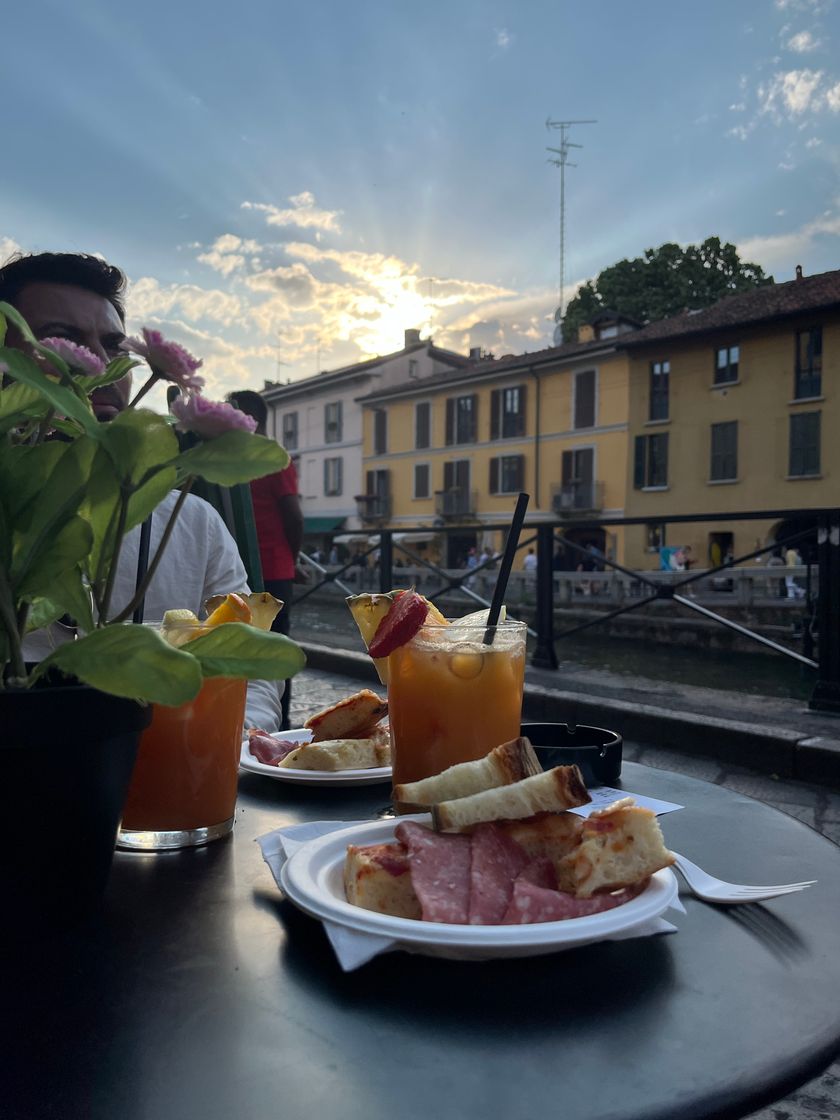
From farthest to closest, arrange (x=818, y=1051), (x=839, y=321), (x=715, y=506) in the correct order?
(x=715, y=506) < (x=839, y=321) < (x=818, y=1051)

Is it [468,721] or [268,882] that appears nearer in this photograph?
[268,882]

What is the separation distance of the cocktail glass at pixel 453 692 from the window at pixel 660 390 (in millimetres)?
24523

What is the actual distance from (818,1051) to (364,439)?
32579mm

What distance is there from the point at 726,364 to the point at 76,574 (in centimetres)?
2475

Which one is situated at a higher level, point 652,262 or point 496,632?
point 652,262

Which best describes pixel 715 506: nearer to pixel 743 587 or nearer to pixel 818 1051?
pixel 743 587

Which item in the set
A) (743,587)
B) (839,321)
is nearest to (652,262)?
(839,321)

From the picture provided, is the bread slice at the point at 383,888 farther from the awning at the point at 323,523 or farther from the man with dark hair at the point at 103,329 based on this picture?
the awning at the point at 323,523

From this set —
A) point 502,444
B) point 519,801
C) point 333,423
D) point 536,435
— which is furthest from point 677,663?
point 333,423

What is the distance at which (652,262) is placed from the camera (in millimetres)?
32031

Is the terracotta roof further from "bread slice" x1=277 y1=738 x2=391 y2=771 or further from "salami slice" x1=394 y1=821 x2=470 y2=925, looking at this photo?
"salami slice" x1=394 y1=821 x2=470 y2=925

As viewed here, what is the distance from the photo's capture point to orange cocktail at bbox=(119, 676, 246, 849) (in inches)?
34.3

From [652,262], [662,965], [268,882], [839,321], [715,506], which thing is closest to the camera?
[662,965]

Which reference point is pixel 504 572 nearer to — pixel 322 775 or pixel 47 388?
pixel 322 775
